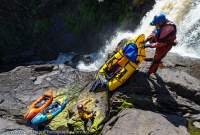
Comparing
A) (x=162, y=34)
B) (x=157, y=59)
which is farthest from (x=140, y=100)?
(x=162, y=34)

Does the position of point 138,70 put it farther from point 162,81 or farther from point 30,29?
point 30,29

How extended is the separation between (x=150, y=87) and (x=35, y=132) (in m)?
3.92

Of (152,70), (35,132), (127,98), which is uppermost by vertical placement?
(152,70)

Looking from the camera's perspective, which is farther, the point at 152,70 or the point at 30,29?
the point at 30,29

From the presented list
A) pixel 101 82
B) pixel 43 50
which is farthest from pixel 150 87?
pixel 43 50

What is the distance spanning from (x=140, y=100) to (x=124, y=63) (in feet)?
4.83

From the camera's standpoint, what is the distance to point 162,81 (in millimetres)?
12227

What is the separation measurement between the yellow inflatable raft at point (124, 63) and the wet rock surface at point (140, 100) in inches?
8.7

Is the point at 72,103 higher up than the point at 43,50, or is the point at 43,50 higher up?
the point at 43,50

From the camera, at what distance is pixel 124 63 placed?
41.7ft

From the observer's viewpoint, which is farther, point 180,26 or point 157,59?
point 180,26

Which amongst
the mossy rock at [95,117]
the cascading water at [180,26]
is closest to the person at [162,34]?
the mossy rock at [95,117]

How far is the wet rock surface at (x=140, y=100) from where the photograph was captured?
10984mm

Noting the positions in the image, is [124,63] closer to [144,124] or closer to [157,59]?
[157,59]
